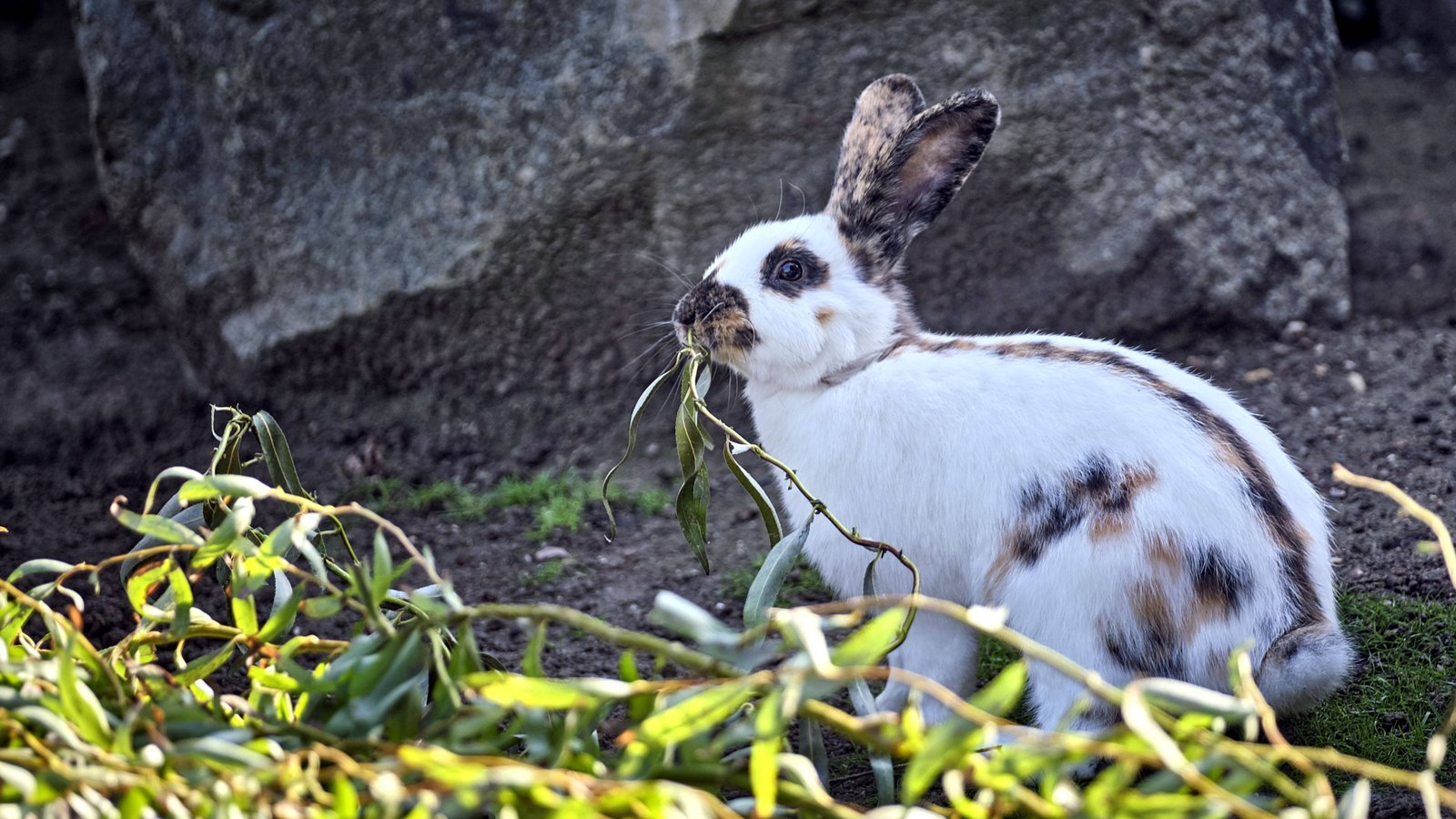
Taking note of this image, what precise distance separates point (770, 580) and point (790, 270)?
119 centimetres

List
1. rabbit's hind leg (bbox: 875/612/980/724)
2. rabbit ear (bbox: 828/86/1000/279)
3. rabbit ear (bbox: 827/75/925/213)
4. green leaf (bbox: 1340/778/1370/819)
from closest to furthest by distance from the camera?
green leaf (bbox: 1340/778/1370/819) < rabbit's hind leg (bbox: 875/612/980/724) < rabbit ear (bbox: 828/86/1000/279) < rabbit ear (bbox: 827/75/925/213)

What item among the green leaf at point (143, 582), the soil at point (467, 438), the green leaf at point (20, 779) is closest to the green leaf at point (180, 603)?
the green leaf at point (143, 582)

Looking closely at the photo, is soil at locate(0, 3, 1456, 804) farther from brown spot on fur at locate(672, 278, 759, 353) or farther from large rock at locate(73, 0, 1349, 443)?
brown spot on fur at locate(672, 278, 759, 353)

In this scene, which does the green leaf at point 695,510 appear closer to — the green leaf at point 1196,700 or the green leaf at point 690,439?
the green leaf at point 690,439

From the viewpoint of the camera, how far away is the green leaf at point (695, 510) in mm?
3314

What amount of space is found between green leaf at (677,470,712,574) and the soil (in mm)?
742

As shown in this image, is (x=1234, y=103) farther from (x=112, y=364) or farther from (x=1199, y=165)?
(x=112, y=364)

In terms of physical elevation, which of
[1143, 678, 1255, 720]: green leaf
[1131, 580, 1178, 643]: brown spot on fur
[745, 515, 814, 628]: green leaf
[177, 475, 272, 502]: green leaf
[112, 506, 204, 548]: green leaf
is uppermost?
[177, 475, 272, 502]: green leaf

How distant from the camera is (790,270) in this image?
12.6ft

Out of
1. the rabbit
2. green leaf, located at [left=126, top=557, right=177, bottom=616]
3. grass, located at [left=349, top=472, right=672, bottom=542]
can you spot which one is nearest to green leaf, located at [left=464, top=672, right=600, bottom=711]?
green leaf, located at [left=126, top=557, right=177, bottom=616]

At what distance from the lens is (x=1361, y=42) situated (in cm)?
733

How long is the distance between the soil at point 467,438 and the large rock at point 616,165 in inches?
10.2

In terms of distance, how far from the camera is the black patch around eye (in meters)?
3.81

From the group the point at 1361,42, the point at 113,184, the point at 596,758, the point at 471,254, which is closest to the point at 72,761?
the point at 596,758
